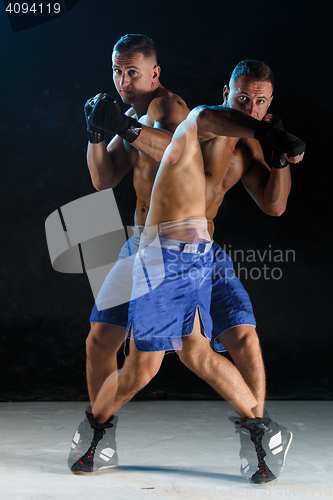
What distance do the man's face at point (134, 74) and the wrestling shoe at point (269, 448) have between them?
4.31 feet

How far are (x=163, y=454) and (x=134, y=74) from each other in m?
1.61

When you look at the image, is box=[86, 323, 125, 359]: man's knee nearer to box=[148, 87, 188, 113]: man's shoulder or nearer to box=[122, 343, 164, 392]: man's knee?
box=[122, 343, 164, 392]: man's knee

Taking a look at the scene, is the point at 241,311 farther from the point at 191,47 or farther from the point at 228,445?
the point at 191,47

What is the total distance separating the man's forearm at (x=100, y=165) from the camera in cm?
215

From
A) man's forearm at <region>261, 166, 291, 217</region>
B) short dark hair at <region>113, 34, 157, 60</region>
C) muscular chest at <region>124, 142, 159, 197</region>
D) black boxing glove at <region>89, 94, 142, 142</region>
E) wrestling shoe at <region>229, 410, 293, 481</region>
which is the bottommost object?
wrestling shoe at <region>229, 410, 293, 481</region>

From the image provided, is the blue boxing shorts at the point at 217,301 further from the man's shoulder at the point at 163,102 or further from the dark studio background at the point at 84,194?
the dark studio background at the point at 84,194

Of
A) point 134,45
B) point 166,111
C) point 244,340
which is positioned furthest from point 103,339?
point 134,45

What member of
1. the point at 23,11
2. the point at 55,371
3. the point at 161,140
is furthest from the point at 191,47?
the point at 55,371

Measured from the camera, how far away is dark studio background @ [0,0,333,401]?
11.5 feet

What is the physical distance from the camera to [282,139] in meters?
1.72

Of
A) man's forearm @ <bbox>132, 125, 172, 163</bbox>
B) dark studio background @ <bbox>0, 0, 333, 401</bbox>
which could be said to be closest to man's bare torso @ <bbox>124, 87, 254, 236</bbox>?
man's forearm @ <bbox>132, 125, 172, 163</bbox>

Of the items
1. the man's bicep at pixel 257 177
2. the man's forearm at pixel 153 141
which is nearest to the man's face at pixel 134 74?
the man's forearm at pixel 153 141

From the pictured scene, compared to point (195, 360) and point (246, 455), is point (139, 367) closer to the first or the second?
point (195, 360)

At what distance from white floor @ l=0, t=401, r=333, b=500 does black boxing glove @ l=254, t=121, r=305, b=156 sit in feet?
3.82
